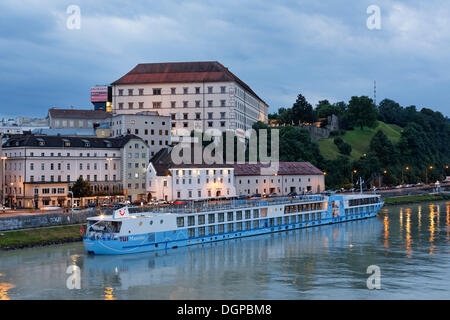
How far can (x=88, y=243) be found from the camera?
1812 inches

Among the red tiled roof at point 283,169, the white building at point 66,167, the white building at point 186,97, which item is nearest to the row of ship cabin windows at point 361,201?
the red tiled roof at point 283,169

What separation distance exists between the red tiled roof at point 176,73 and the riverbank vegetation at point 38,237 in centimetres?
6299

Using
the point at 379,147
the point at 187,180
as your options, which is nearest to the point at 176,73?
the point at 187,180

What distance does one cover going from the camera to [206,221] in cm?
5494

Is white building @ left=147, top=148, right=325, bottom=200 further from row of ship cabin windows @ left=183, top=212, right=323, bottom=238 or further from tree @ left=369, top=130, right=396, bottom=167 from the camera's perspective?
tree @ left=369, top=130, right=396, bottom=167

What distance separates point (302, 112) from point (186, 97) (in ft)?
129

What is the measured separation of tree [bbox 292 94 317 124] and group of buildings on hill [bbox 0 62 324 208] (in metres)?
16.1

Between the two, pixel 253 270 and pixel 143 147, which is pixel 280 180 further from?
pixel 253 270

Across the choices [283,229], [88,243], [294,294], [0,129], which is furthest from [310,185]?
[0,129]

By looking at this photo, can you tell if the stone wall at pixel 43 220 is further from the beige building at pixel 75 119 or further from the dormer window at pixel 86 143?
the beige building at pixel 75 119

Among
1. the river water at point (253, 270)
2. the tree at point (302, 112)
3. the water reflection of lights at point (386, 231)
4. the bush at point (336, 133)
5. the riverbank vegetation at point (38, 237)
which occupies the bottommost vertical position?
the river water at point (253, 270)

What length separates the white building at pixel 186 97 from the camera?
366 ft

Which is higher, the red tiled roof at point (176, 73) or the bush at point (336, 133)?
the red tiled roof at point (176, 73)
